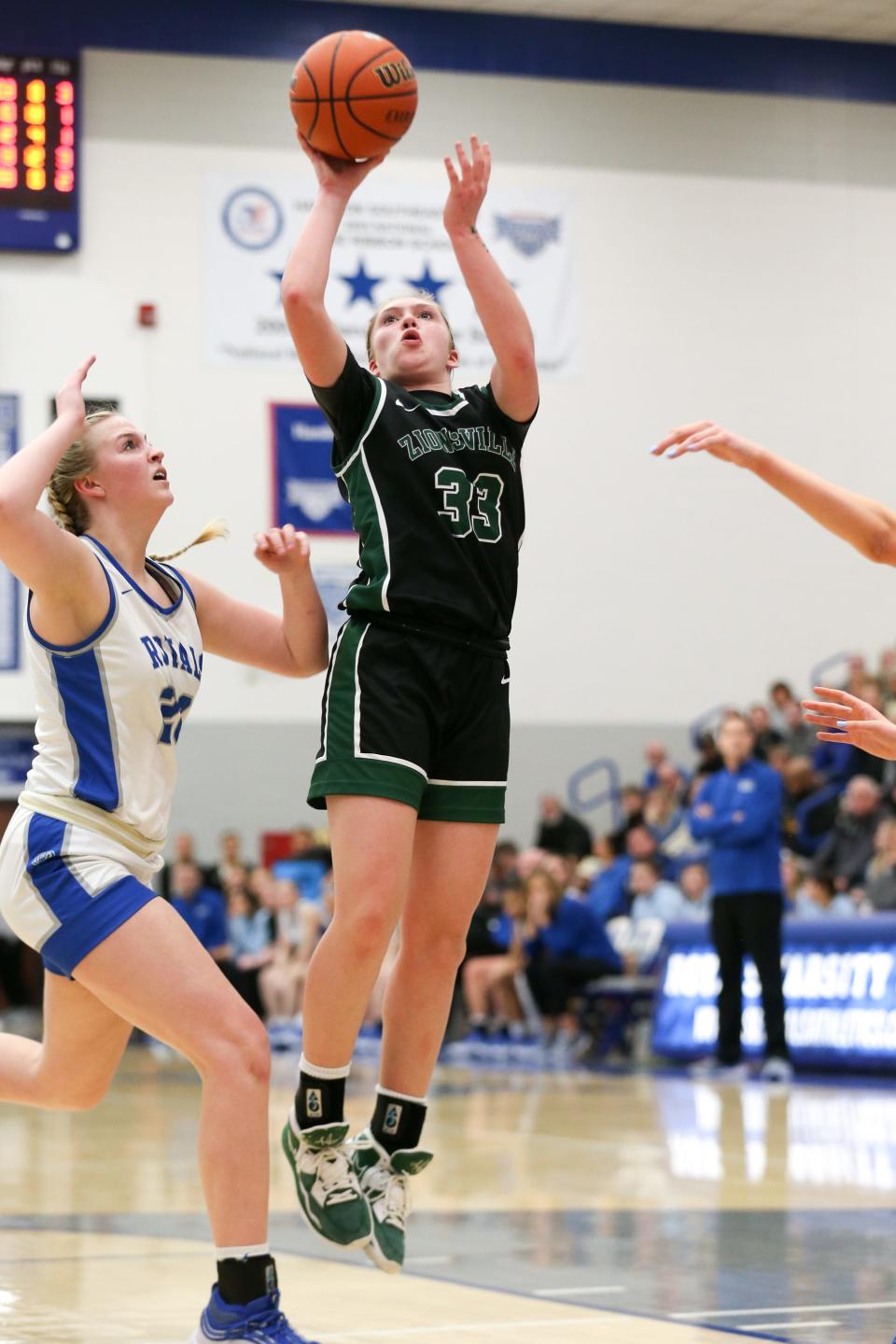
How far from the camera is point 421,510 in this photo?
14.6ft

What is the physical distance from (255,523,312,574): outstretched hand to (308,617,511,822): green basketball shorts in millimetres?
200

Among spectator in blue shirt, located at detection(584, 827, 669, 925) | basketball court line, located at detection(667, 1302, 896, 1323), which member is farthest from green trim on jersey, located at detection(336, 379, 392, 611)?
spectator in blue shirt, located at detection(584, 827, 669, 925)

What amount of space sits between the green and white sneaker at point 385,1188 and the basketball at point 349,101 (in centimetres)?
240

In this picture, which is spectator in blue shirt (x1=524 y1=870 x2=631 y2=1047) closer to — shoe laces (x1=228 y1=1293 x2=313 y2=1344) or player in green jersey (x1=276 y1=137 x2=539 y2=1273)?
player in green jersey (x1=276 y1=137 x2=539 y2=1273)

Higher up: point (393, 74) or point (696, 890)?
point (393, 74)

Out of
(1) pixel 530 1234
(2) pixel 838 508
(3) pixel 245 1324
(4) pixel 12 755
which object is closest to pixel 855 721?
(2) pixel 838 508

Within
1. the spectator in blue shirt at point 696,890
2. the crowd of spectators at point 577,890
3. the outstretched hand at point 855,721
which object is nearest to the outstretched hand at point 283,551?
the outstretched hand at point 855,721

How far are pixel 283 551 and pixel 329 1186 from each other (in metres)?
1.49

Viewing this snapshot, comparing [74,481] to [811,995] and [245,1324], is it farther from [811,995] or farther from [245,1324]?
[811,995]

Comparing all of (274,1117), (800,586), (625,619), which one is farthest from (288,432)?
(274,1117)

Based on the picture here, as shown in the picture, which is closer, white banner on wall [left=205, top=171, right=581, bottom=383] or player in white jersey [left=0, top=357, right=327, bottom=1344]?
player in white jersey [left=0, top=357, right=327, bottom=1344]

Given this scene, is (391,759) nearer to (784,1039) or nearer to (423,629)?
(423,629)

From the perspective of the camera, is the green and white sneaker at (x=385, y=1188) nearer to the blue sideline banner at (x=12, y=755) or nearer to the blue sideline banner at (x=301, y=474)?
the blue sideline banner at (x=12, y=755)

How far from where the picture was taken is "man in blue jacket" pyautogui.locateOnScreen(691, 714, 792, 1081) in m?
12.1
